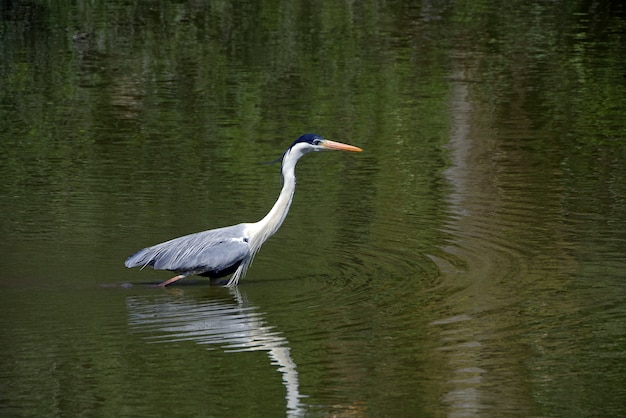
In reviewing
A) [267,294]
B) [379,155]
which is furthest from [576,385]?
[379,155]

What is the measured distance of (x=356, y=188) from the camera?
47.7 feet

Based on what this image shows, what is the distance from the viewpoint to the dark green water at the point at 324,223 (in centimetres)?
845

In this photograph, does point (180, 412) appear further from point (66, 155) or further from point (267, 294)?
point (66, 155)

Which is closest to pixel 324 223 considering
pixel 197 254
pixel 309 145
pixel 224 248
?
pixel 309 145

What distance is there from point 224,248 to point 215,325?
1254 millimetres

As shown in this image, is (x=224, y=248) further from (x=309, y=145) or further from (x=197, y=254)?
(x=309, y=145)

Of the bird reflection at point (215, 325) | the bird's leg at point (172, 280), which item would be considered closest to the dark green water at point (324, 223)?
the bird reflection at point (215, 325)

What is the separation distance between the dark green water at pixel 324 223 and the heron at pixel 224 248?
0.23 metres

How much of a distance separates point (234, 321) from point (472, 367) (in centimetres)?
204

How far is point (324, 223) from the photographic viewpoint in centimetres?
1286

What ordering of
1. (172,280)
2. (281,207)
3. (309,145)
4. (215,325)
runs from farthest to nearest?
(281,207) < (309,145) < (172,280) < (215,325)

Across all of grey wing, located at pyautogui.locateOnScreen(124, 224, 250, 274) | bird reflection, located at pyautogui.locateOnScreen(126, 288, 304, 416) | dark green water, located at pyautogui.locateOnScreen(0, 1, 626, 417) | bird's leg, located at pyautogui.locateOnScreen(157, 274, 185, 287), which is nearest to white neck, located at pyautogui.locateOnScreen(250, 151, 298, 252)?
grey wing, located at pyautogui.locateOnScreen(124, 224, 250, 274)

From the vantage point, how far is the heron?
1092 centimetres

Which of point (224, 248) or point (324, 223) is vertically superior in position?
point (224, 248)
